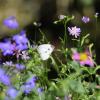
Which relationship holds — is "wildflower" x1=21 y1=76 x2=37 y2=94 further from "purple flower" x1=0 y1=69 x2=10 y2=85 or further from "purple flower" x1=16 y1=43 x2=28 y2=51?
"purple flower" x1=16 y1=43 x2=28 y2=51

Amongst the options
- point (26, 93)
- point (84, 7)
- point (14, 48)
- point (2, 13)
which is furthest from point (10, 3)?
point (26, 93)

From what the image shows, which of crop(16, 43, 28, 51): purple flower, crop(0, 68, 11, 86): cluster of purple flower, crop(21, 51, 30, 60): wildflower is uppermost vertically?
crop(16, 43, 28, 51): purple flower

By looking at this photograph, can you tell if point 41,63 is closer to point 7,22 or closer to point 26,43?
point 26,43

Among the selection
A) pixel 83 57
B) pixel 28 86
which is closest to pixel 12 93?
pixel 28 86

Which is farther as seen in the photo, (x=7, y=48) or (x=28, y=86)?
(x=7, y=48)

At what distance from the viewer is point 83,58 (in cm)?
241

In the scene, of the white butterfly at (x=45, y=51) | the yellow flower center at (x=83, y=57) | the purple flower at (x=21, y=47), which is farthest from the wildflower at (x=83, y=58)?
the purple flower at (x=21, y=47)

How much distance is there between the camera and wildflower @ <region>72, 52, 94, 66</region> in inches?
93.2

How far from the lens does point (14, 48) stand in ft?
8.09

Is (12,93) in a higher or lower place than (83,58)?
lower

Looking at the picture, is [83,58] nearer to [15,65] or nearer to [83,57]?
[83,57]

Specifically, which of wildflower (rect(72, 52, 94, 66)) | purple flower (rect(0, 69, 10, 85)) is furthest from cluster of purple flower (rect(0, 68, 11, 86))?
wildflower (rect(72, 52, 94, 66))

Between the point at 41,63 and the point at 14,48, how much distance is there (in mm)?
141

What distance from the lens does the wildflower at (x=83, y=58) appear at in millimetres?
2368
